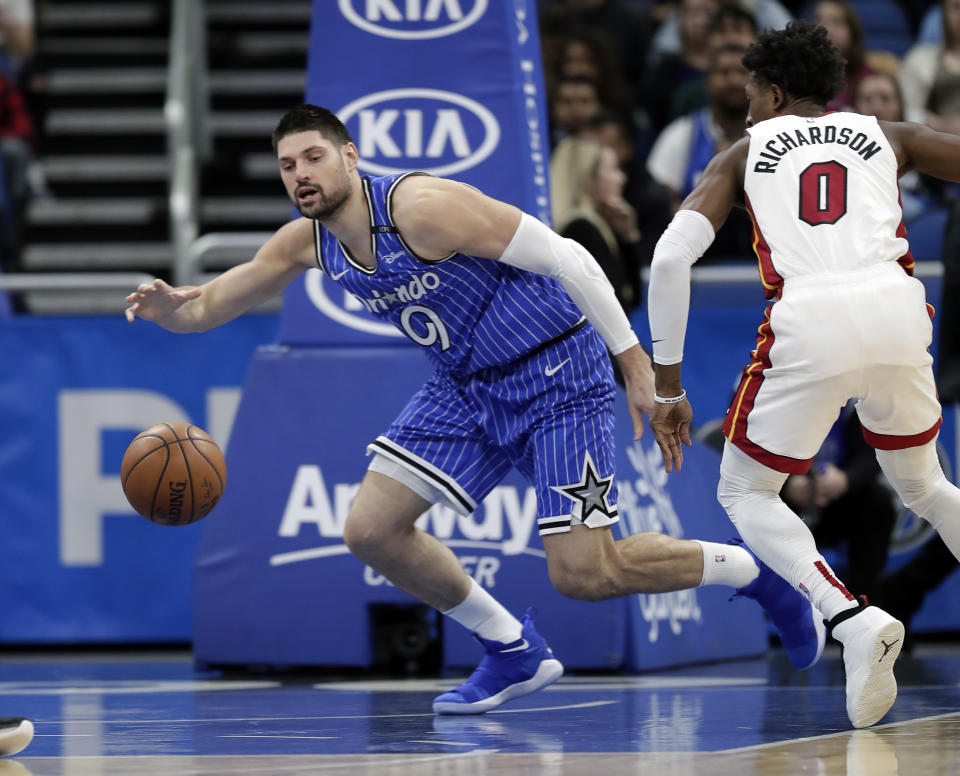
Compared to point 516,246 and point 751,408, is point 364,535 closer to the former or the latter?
point 516,246

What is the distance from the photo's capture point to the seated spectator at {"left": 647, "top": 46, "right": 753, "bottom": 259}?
31.0ft

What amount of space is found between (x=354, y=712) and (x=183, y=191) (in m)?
6.18

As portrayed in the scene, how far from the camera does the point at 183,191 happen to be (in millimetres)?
11219

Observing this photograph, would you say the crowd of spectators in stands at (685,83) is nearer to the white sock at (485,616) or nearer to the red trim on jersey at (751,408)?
the white sock at (485,616)

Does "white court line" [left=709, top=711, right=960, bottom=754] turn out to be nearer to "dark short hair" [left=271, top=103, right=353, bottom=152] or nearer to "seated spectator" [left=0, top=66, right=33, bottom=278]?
"dark short hair" [left=271, top=103, right=353, bottom=152]

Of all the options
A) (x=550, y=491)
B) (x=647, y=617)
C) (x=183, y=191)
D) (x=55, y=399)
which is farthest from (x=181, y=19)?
(x=550, y=491)

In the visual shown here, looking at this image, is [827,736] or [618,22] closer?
[827,736]

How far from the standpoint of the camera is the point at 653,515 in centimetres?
745

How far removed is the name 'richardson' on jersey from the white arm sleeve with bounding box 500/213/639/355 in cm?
72

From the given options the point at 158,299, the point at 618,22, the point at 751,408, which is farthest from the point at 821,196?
the point at 618,22


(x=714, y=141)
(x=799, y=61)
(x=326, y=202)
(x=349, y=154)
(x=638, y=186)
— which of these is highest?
(x=714, y=141)

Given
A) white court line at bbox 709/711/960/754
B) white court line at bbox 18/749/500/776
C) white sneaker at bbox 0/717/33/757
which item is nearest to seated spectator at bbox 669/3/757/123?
white court line at bbox 709/711/960/754

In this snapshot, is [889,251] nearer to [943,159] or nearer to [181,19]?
[943,159]

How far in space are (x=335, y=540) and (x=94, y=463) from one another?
1964 mm
